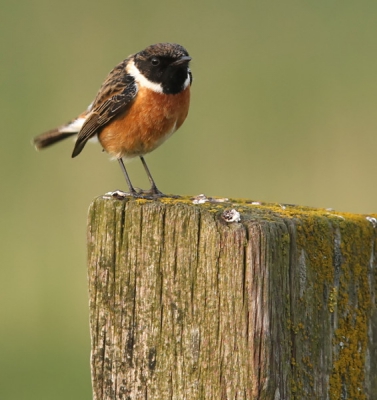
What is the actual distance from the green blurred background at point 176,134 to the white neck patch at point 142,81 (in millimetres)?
2624

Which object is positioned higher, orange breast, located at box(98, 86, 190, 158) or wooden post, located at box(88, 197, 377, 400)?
orange breast, located at box(98, 86, 190, 158)

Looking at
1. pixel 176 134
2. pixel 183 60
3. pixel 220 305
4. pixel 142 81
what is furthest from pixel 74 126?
pixel 220 305

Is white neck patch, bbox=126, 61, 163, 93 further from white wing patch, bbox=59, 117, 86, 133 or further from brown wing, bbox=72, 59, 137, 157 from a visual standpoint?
white wing patch, bbox=59, 117, 86, 133

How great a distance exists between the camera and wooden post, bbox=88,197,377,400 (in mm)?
3070

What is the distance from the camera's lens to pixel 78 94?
10695 mm

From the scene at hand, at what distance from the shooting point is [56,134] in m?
7.43

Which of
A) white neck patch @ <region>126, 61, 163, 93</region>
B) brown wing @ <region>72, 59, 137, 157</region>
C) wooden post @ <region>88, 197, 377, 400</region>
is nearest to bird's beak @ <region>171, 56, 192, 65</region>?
white neck patch @ <region>126, 61, 163, 93</region>

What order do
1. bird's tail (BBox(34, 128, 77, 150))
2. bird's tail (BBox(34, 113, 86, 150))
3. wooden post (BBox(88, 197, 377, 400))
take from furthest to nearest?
bird's tail (BBox(34, 128, 77, 150)) < bird's tail (BBox(34, 113, 86, 150)) < wooden post (BBox(88, 197, 377, 400))

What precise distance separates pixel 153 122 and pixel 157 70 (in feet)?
1.23

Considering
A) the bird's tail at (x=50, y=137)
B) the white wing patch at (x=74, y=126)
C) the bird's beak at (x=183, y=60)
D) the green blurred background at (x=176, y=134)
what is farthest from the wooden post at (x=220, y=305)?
the bird's tail at (x=50, y=137)

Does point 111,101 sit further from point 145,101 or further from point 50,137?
point 50,137

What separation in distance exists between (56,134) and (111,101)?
1.48m

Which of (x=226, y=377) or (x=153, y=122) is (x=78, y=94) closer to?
(x=153, y=122)

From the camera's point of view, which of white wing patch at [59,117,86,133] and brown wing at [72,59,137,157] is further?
white wing patch at [59,117,86,133]
